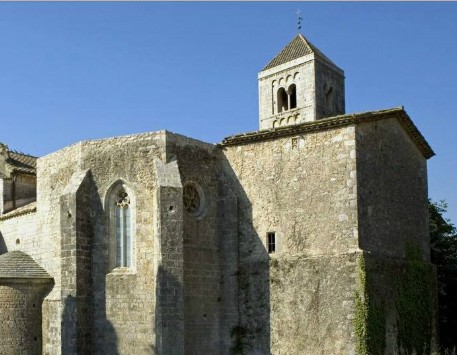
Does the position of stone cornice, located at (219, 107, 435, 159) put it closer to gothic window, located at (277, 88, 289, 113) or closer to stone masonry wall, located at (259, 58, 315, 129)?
stone masonry wall, located at (259, 58, 315, 129)

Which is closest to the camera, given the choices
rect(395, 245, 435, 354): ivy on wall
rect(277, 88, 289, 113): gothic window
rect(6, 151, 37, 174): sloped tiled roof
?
rect(395, 245, 435, 354): ivy on wall

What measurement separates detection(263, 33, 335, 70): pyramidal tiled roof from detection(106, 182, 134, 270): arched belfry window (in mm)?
14239

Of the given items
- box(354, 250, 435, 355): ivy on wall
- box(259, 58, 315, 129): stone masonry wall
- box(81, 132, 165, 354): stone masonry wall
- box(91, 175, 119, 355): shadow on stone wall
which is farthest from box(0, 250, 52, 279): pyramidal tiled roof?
box(259, 58, 315, 129): stone masonry wall

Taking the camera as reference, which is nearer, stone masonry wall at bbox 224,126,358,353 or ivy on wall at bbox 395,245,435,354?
stone masonry wall at bbox 224,126,358,353

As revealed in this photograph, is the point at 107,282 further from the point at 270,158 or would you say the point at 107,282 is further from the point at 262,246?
the point at 270,158

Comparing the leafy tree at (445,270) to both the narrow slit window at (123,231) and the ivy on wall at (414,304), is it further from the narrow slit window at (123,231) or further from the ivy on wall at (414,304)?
the narrow slit window at (123,231)

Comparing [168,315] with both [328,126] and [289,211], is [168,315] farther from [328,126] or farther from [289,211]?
[328,126]

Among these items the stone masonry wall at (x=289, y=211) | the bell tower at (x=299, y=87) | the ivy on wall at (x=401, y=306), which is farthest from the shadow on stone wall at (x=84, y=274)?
the bell tower at (x=299, y=87)

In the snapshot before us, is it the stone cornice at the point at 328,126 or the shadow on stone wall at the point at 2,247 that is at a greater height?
the stone cornice at the point at 328,126

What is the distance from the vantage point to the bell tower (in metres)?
31.3

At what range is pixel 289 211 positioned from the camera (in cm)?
2081

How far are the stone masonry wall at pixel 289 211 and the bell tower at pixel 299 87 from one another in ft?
32.2

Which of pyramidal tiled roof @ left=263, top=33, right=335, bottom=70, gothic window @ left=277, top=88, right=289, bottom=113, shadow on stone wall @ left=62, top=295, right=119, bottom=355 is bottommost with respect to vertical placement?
shadow on stone wall @ left=62, top=295, right=119, bottom=355

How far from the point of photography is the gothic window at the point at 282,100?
32.8 m
